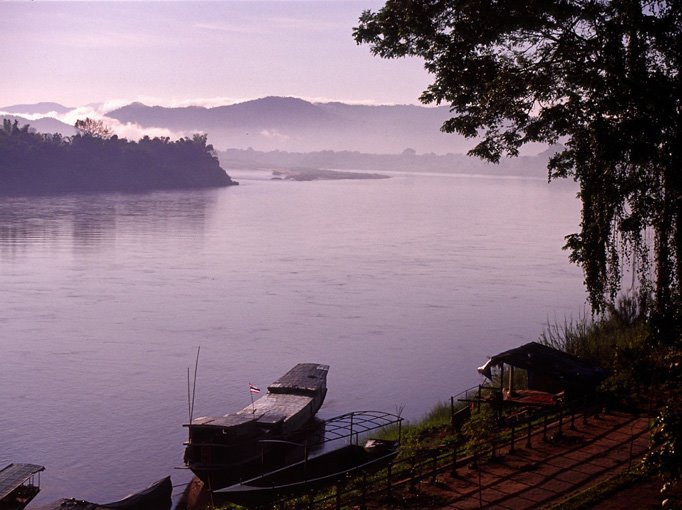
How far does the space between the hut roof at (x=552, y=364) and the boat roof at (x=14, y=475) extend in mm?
17393

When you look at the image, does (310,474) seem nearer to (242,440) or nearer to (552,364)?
(242,440)

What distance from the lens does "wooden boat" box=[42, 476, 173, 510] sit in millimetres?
26219

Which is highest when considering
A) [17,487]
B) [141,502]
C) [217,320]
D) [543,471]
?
[543,471]

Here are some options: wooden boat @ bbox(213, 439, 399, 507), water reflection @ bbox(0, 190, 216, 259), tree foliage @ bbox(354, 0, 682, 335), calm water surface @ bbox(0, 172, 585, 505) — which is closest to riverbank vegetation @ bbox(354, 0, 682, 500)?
tree foliage @ bbox(354, 0, 682, 335)

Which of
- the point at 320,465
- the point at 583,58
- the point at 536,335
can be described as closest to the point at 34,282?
the point at 536,335

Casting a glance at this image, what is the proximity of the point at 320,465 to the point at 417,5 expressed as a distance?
50.6 ft

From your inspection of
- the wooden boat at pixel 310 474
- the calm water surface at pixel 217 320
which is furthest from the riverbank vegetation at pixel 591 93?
the calm water surface at pixel 217 320

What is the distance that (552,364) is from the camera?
102ft

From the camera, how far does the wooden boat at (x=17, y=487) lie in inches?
1063

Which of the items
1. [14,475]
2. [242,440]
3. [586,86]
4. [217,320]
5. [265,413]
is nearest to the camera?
[586,86]

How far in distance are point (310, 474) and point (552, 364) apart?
10292 millimetres

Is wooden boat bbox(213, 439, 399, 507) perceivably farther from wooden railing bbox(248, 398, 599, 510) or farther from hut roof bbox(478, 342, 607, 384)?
hut roof bbox(478, 342, 607, 384)

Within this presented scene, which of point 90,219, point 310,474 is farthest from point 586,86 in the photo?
point 90,219

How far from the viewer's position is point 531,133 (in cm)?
2470
